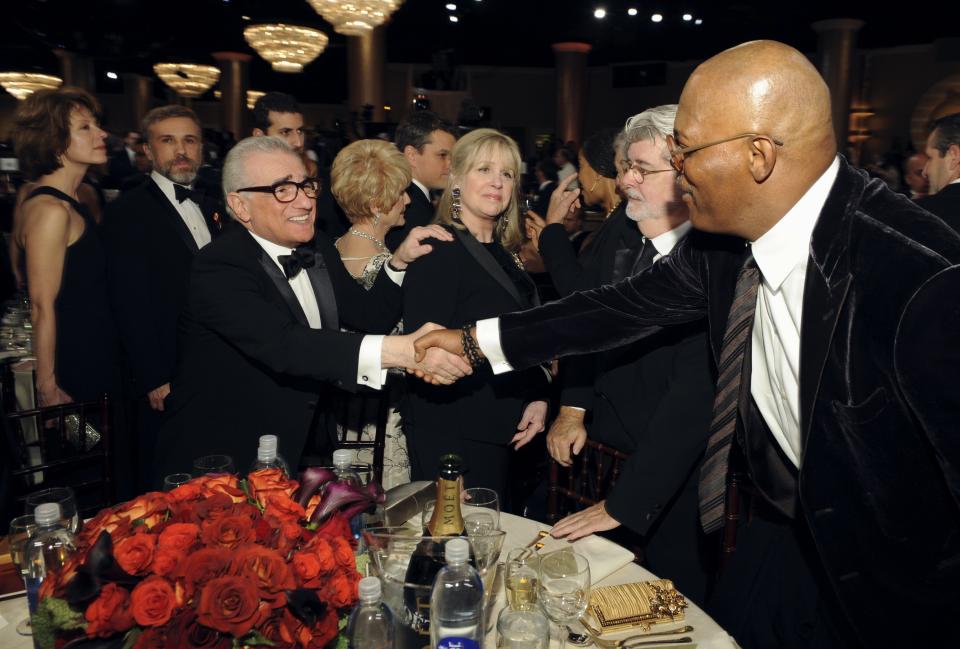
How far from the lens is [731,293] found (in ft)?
5.94

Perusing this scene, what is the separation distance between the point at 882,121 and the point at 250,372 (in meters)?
18.7

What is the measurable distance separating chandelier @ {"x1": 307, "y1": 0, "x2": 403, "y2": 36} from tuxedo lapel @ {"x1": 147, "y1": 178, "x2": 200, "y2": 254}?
5.42 meters

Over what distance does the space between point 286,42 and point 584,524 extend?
10636mm

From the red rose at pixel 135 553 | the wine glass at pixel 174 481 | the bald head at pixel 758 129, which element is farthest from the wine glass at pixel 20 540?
the bald head at pixel 758 129

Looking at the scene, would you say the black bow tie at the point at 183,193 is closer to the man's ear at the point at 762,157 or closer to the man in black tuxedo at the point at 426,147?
the man in black tuxedo at the point at 426,147

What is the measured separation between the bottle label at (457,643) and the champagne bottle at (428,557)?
17 centimetres

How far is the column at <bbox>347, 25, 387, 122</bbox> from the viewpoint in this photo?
12.9 meters

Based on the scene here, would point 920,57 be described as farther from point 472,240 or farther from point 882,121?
point 472,240

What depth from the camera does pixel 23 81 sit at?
14.5m

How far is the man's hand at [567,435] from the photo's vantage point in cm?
253

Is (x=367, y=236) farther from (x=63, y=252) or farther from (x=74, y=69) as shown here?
(x=74, y=69)

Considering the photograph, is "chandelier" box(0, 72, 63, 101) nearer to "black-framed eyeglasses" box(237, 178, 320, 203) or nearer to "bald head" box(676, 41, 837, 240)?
"black-framed eyeglasses" box(237, 178, 320, 203)

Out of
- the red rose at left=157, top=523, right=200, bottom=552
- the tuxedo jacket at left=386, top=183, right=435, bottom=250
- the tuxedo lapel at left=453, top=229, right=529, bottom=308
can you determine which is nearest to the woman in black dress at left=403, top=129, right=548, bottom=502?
the tuxedo lapel at left=453, top=229, right=529, bottom=308

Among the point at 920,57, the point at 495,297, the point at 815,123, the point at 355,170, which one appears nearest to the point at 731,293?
the point at 815,123
